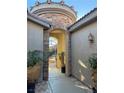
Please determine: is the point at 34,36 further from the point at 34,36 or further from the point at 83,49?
the point at 83,49

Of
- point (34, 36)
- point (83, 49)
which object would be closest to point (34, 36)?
point (34, 36)

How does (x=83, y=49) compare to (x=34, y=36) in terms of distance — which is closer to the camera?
(x=34, y=36)

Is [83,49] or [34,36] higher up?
[34,36]

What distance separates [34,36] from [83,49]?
259 centimetres

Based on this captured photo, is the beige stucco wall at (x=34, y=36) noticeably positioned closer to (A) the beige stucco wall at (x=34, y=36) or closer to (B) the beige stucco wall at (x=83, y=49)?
(A) the beige stucco wall at (x=34, y=36)

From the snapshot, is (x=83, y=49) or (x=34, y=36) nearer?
(x=34, y=36)

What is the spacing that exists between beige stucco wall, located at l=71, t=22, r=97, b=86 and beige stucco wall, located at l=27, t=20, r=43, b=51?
7.09 feet

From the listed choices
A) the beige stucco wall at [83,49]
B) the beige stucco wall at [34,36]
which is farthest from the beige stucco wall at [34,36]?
the beige stucco wall at [83,49]

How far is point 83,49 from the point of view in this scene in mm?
9727

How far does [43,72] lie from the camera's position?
1070 cm

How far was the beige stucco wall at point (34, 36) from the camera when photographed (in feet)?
28.2

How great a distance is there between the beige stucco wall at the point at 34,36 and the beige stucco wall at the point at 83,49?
2162mm
